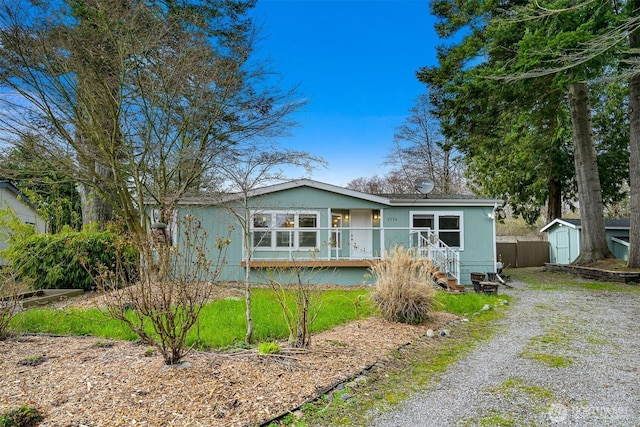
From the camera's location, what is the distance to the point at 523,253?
21.3m

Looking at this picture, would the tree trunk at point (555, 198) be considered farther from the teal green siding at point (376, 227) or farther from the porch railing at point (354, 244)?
the porch railing at point (354, 244)

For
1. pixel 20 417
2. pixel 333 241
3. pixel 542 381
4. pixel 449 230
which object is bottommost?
pixel 542 381

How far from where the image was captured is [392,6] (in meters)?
13.7

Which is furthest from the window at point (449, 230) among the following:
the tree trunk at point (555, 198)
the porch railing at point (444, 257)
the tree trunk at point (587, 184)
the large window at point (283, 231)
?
the tree trunk at point (555, 198)

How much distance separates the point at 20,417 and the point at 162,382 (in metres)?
0.94

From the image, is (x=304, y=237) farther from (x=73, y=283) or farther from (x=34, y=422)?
(x=34, y=422)

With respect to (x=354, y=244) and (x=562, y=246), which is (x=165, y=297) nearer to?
(x=354, y=244)

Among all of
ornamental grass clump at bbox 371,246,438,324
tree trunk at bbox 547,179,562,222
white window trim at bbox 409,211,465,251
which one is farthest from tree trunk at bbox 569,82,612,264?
ornamental grass clump at bbox 371,246,438,324

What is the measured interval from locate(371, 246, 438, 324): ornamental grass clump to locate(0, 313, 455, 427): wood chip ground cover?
1.23m

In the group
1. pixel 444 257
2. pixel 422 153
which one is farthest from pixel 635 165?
pixel 422 153

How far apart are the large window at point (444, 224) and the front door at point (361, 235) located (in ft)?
4.95

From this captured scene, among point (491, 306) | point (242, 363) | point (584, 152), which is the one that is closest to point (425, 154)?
point (584, 152)

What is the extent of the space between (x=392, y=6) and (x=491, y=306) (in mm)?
11043

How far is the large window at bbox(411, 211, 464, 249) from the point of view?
12.5 metres
